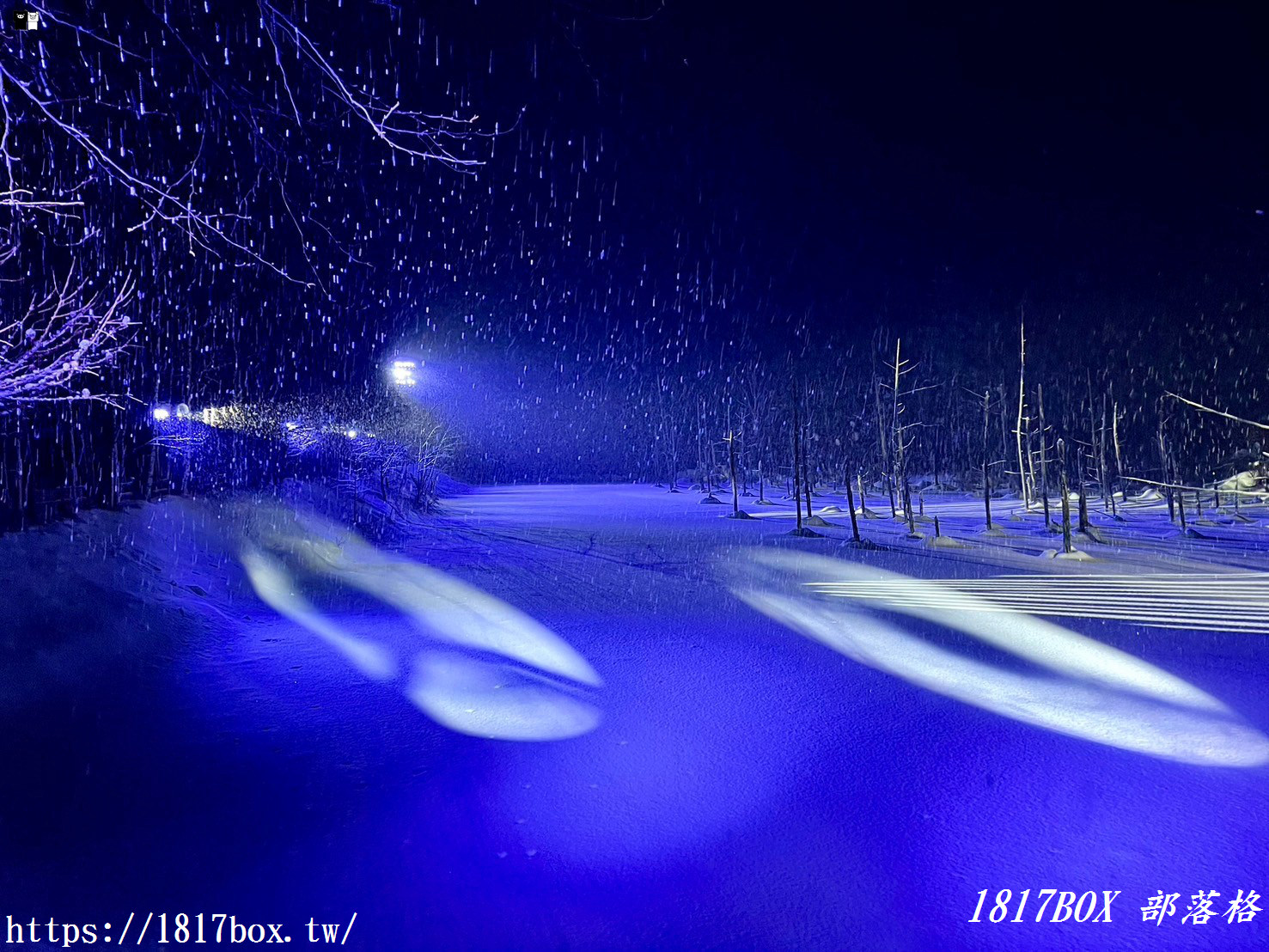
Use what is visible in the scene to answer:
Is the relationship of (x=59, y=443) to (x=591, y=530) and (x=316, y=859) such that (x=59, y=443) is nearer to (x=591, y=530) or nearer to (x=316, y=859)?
(x=316, y=859)

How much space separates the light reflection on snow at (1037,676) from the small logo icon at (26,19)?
871cm

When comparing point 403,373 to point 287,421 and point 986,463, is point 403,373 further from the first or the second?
point 986,463

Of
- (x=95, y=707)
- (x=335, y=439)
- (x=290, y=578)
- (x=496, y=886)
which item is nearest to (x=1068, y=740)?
(x=496, y=886)

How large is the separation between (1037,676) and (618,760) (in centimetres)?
531

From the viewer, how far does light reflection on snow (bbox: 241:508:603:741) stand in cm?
608

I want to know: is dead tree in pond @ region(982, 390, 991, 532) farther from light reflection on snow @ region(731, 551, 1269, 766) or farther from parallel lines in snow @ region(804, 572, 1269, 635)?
light reflection on snow @ region(731, 551, 1269, 766)

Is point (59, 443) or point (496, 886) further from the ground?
point (59, 443)

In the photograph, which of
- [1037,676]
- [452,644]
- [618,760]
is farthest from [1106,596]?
[452,644]

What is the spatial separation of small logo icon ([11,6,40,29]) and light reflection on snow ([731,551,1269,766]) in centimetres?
871

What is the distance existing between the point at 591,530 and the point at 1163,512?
128 feet

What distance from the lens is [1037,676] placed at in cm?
719

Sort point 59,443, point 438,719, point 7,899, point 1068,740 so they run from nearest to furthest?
point 7,899 < point 1068,740 < point 438,719 < point 59,443

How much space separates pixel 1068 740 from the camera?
5.35 metres

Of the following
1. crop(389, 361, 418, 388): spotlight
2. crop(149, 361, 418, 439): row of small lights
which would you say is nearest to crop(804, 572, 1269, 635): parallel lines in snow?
crop(149, 361, 418, 439): row of small lights
